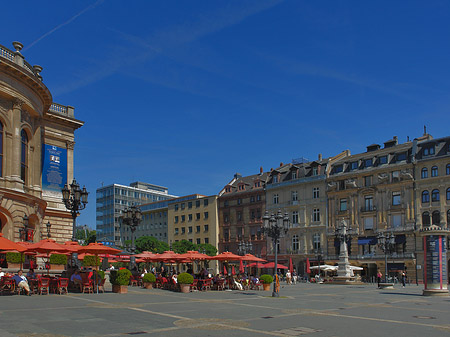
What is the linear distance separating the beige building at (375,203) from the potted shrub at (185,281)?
3845 cm

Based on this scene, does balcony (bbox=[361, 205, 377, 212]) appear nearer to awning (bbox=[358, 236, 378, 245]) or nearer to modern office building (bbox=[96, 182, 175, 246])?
awning (bbox=[358, 236, 378, 245])

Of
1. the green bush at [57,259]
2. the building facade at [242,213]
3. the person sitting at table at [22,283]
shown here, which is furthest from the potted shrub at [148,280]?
the building facade at [242,213]

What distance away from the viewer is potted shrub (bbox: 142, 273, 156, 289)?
3056cm

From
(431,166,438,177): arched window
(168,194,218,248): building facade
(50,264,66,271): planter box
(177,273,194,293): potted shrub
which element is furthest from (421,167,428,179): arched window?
(50,264,66,271): planter box

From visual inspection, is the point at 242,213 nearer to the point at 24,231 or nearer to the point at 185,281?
the point at 24,231

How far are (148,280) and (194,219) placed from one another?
5957 cm

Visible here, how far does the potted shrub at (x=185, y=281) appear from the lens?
27.9 m

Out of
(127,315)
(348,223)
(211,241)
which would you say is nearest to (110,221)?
(211,241)

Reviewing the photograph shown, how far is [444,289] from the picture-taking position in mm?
29844

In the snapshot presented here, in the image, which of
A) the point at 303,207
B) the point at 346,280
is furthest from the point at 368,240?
the point at 346,280

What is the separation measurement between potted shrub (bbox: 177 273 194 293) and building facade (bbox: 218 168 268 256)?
47.3 metres

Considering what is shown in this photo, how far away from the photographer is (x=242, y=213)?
3189 inches

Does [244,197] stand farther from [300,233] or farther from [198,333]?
[198,333]

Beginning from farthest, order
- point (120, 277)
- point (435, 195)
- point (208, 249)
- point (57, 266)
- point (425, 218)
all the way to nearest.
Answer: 1. point (208, 249)
2. point (425, 218)
3. point (435, 195)
4. point (57, 266)
5. point (120, 277)
